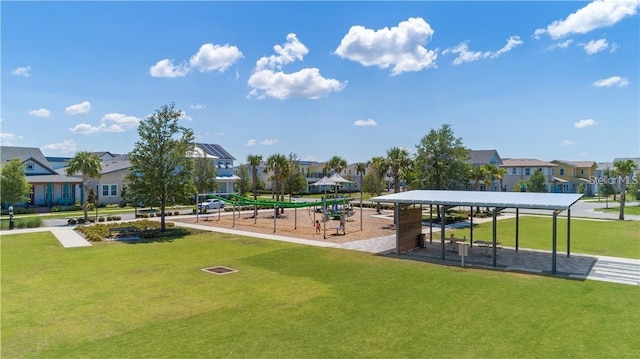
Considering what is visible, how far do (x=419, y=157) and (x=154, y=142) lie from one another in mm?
22129

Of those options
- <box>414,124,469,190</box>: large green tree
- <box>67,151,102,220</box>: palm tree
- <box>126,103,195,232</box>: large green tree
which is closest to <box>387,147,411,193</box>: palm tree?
<box>414,124,469,190</box>: large green tree

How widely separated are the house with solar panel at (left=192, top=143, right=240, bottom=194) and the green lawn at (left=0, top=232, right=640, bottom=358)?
43.2m

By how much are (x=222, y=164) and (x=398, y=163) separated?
3299cm

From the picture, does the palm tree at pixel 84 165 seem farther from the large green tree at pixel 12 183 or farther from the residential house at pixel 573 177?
the residential house at pixel 573 177

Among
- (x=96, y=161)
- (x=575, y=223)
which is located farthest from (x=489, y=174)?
(x=96, y=161)

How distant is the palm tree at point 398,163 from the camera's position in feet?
137

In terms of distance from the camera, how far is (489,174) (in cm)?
4759

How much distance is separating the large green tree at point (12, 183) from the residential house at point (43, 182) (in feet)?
20.8

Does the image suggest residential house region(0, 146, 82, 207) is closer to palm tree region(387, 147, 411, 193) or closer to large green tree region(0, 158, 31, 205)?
large green tree region(0, 158, 31, 205)

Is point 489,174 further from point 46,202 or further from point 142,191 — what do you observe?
point 46,202

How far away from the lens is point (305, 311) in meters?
11.4

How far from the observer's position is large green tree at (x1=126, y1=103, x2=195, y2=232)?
2845 centimetres

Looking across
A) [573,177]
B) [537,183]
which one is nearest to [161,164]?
[537,183]

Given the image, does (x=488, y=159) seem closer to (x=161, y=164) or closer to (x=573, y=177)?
(x=573, y=177)
